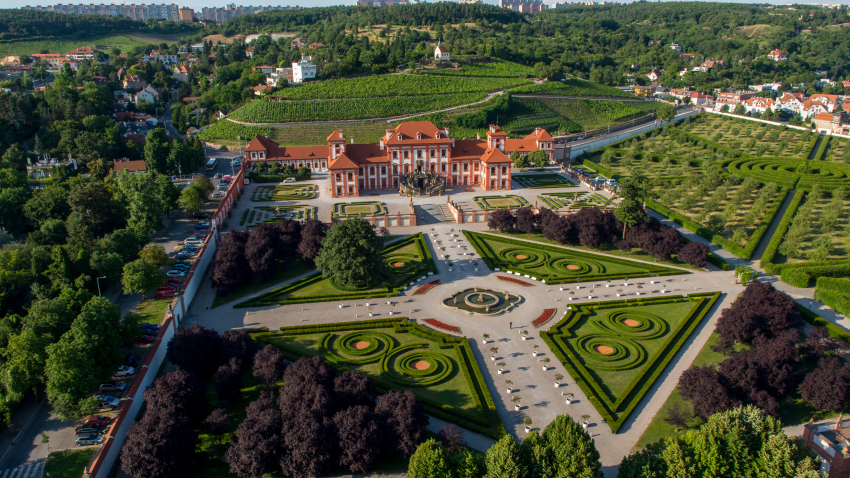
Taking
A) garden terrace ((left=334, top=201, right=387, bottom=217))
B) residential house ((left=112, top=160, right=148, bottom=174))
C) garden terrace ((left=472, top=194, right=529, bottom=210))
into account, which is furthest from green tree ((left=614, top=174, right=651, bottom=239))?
residential house ((left=112, top=160, right=148, bottom=174))

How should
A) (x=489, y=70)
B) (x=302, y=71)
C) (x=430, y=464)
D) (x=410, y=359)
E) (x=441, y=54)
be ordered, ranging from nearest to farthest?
(x=430, y=464), (x=410, y=359), (x=302, y=71), (x=441, y=54), (x=489, y=70)

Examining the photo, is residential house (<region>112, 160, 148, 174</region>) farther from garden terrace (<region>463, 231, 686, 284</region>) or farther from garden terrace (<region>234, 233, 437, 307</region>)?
garden terrace (<region>463, 231, 686, 284</region>)

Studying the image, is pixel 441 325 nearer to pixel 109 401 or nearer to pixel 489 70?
pixel 109 401

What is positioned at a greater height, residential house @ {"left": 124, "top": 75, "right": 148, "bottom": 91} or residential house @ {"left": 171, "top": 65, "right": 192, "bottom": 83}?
residential house @ {"left": 171, "top": 65, "right": 192, "bottom": 83}

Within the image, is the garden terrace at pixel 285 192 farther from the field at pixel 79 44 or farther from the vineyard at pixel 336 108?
the field at pixel 79 44

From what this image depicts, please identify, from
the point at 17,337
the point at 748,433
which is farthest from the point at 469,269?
the point at 17,337

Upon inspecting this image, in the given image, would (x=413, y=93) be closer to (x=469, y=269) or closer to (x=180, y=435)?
(x=469, y=269)

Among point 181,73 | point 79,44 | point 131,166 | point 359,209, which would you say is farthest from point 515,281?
point 79,44
